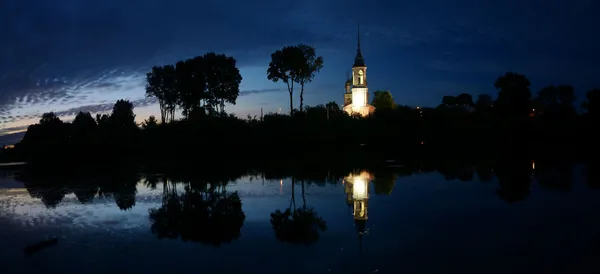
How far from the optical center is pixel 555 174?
1083 inches

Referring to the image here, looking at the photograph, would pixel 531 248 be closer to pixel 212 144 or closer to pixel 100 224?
pixel 100 224

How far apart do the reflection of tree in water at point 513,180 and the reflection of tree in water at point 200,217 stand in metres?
11.3

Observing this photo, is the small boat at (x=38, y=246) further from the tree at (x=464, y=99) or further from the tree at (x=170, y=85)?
the tree at (x=464, y=99)

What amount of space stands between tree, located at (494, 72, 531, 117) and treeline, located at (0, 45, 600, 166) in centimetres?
16

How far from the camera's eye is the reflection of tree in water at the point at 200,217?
578 inches

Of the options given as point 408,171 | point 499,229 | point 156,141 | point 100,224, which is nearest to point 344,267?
point 499,229

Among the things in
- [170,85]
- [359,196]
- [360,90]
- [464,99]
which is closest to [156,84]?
[170,85]

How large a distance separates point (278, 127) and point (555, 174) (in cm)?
4263

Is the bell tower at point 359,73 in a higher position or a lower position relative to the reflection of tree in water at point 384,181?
higher

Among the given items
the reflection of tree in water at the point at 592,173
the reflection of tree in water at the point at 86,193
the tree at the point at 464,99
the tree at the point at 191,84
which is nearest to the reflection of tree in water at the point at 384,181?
the reflection of tree in water at the point at 592,173

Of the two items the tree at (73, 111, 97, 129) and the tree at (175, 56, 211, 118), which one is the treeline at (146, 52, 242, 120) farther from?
the tree at (73, 111, 97, 129)

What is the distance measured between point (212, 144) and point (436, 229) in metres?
51.8

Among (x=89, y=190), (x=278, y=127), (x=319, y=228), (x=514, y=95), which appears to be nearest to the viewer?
(x=319, y=228)

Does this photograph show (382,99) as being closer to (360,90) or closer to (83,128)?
(360,90)
